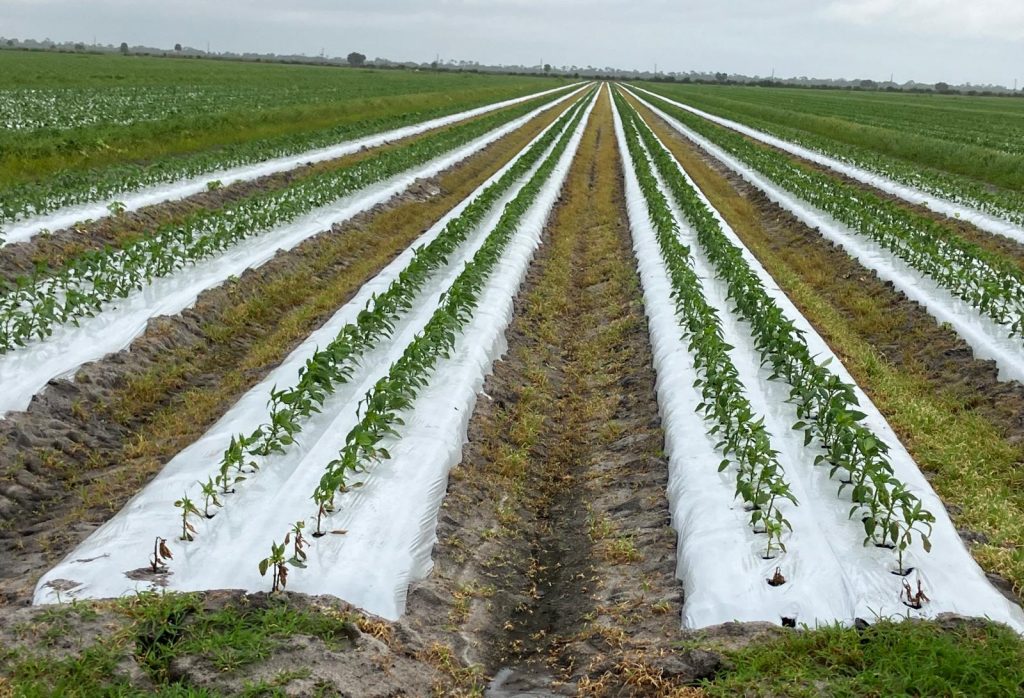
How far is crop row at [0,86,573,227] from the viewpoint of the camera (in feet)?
40.0

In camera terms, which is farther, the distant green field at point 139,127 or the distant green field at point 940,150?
the distant green field at point 940,150

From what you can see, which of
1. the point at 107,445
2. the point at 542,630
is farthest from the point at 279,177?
the point at 542,630

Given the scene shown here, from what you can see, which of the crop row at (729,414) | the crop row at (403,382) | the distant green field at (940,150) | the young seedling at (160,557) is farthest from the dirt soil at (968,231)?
the young seedling at (160,557)

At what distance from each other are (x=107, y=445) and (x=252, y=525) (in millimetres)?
2313

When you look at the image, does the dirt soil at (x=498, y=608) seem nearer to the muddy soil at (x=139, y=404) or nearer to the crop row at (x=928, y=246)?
the muddy soil at (x=139, y=404)

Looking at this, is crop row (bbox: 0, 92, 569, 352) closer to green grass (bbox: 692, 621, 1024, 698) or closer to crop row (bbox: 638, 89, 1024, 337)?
green grass (bbox: 692, 621, 1024, 698)

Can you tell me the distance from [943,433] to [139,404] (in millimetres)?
6778

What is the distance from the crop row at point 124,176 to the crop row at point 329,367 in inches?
226

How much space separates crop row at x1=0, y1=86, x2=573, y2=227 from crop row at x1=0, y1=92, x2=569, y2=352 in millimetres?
1875

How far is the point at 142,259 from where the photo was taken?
9.56 m

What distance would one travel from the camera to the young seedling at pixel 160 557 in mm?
4465

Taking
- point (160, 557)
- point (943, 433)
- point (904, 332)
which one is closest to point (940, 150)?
point (904, 332)

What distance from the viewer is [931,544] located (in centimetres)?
479

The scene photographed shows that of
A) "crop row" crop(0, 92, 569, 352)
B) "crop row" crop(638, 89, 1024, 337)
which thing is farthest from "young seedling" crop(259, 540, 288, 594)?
→ "crop row" crop(638, 89, 1024, 337)
